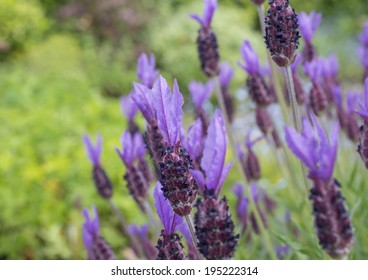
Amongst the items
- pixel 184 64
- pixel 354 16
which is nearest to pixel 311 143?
pixel 184 64

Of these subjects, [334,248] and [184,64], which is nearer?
[334,248]

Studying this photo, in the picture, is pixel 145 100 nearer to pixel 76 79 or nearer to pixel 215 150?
pixel 215 150

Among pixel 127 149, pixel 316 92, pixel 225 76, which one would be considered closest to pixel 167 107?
pixel 127 149

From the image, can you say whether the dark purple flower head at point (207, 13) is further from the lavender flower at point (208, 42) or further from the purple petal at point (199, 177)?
the purple petal at point (199, 177)

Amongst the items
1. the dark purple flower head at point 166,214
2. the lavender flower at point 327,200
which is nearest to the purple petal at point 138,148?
the dark purple flower head at point 166,214
